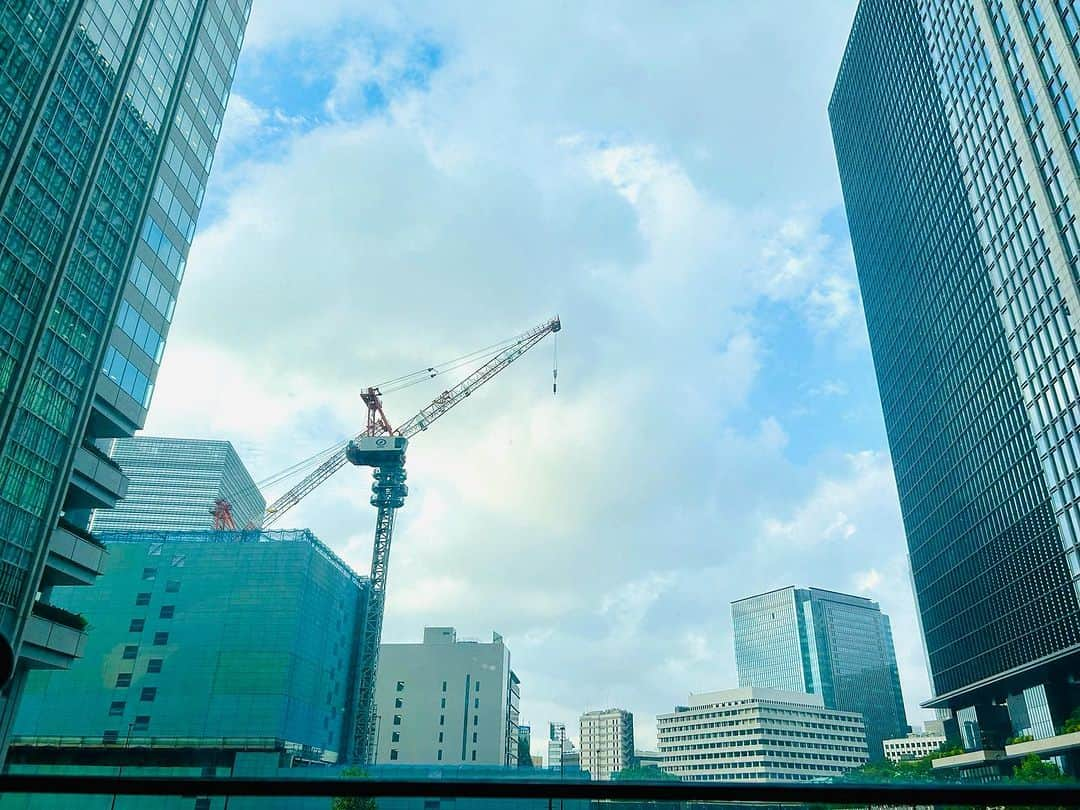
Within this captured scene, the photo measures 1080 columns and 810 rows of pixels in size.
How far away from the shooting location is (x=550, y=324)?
159625 mm

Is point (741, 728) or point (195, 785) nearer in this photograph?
point (195, 785)

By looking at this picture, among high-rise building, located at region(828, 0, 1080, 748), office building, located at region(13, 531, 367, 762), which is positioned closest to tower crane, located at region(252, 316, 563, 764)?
office building, located at region(13, 531, 367, 762)

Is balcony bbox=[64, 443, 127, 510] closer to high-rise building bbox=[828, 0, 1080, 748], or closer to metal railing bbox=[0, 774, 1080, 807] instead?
metal railing bbox=[0, 774, 1080, 807]

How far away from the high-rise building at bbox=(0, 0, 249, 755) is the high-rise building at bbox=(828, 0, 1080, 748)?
71459mm

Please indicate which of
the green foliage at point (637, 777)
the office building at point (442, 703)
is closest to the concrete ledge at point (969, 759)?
the office building at point (442, 703)

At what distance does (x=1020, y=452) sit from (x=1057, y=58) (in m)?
39.4

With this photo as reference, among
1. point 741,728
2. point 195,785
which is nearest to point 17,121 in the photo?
point 195,785

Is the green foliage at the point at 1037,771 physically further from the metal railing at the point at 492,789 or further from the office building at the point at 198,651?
the metal railing at the point at 492,789

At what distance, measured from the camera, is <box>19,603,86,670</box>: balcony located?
49.5 m

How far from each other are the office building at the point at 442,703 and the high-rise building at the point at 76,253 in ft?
314

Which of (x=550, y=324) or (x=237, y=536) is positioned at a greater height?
(x=550, y=324)

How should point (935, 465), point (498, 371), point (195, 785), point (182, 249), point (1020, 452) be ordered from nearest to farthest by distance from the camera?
point (195, 785)
point (182, 249)
point (1020, 452)
point (935, 465)
point (498, 371)

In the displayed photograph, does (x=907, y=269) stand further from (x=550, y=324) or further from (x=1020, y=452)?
(x=550, y=324)

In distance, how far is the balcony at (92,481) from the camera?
178 ft
